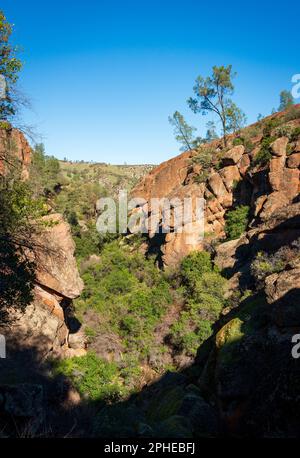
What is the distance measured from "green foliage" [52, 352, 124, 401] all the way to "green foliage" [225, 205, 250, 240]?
41.3 ft

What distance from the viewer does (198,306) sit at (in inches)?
779

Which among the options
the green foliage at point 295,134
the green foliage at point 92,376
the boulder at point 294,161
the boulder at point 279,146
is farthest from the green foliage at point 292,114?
the green foliage at point 92,376

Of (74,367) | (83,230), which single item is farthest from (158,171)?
(74,367)

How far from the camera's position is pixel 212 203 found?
91.1 feet

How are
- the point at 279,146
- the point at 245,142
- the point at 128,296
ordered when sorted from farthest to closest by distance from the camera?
the point at 245,142 → the point at 128,296 → the point at 279,146

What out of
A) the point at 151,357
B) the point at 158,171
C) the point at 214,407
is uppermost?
the point at 158,171

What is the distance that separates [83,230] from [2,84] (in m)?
31.7

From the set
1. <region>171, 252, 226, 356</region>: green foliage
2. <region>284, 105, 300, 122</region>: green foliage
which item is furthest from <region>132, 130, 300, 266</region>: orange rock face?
<region>171, 252, 226, 356</region>: green foliage

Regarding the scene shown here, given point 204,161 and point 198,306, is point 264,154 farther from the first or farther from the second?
point 198,306

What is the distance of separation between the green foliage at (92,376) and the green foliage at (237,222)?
1260 cm

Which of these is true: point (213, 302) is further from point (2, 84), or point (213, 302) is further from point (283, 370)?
point (2, 84)

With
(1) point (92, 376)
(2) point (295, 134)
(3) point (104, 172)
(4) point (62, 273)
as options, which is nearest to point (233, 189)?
(2) point (295, 134)

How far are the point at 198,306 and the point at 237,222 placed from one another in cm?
823
